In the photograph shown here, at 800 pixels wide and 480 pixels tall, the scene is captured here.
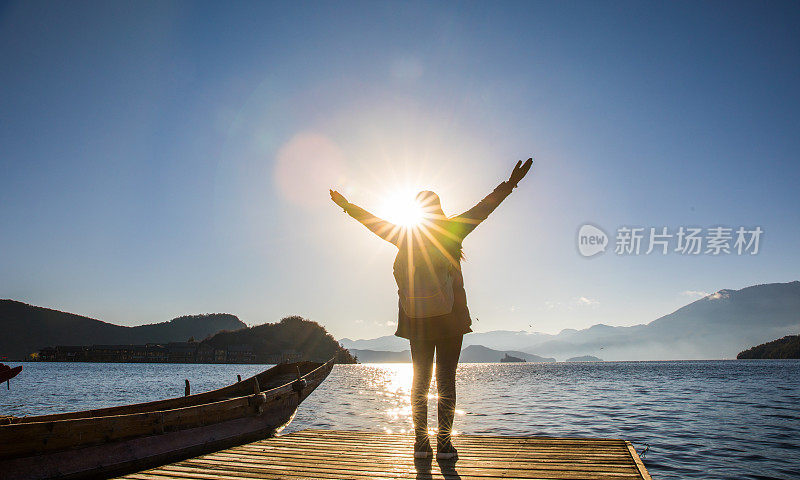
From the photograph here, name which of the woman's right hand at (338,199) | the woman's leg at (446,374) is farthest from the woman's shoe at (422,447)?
the woman's right hand at (338,199)

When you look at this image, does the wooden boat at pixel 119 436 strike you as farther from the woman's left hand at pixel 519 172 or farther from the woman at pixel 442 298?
the woman's left hand at pixel 519 172

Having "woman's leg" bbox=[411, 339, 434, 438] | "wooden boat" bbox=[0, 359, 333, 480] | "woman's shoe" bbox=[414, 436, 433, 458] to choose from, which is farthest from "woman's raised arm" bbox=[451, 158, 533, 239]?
"wooden boat" bbox=[0, 359, 333, 480]

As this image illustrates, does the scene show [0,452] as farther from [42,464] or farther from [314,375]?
[314,375]

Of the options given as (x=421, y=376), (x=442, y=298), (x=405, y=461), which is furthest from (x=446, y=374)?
(x=405, y=461)

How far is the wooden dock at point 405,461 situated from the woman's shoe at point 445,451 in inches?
5.4

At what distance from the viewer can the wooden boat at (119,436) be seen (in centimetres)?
574

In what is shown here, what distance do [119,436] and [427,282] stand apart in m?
5.32

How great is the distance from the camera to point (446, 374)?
592 centimetres

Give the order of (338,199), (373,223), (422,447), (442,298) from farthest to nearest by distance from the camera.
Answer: (338,199) < (373,223) < (422,447) < (442,298)

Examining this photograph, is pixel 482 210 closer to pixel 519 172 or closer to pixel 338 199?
pixel 519 172

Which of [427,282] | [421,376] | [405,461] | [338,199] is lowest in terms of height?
[405,461]

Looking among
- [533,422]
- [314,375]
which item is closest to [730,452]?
[533,422]

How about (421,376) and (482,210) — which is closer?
(482,210)

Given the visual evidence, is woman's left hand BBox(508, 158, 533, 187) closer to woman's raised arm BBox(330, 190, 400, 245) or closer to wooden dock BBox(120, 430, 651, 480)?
woman's raised arm BBox(330, 190, 400, 245)
